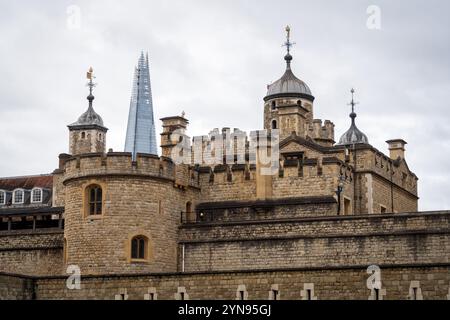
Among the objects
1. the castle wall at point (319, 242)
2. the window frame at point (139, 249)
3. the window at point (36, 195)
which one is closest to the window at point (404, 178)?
the castle wall at point (319, 242)

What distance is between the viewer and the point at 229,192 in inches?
2378

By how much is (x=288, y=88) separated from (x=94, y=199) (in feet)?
73.2

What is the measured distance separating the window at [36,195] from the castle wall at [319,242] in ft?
112

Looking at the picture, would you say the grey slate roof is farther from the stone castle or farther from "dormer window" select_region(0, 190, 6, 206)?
"dormer window" select_region(0, 190, 6, 206)

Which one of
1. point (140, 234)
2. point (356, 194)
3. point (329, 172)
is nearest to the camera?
point (140, 234)

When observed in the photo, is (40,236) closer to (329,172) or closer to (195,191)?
(195,191)

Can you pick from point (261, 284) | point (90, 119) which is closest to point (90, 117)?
point (90, 119)

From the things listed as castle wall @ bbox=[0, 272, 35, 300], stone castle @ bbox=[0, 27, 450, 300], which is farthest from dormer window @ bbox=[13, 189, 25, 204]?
castle wall @ bbox=[0, 272, 35, 300]

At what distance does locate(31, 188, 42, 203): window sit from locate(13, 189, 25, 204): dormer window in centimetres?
114

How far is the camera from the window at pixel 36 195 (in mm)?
88662
